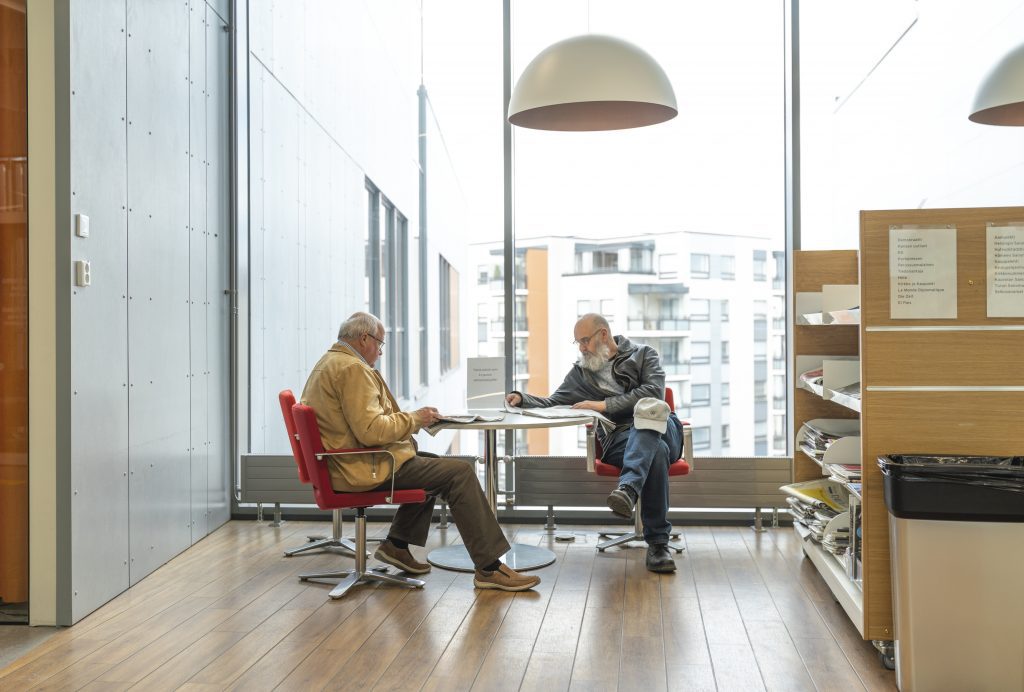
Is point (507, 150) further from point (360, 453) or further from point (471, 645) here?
point (471, 645)

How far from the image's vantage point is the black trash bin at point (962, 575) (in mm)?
3004

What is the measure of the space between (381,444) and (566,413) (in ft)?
3.29

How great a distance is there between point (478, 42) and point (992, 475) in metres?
4.19

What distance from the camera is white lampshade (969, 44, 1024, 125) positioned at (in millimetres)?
4102

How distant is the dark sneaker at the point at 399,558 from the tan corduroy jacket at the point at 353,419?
1.64 feet

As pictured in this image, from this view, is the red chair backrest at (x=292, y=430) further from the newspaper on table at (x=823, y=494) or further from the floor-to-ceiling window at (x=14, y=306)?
the newspaper on table at (x=823, y=494)

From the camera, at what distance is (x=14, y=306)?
3.94 meters

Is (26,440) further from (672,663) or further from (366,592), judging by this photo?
(672,663)

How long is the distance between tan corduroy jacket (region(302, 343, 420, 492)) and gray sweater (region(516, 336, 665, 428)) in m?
1.11

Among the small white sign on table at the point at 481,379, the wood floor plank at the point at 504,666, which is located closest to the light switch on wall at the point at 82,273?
the small white sign on table at the point at 481,379

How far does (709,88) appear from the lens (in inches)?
234

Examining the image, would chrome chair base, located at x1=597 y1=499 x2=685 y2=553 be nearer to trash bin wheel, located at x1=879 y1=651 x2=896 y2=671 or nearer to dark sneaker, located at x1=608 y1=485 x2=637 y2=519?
dark sneaker, located at x1=608 y1=485 x2=637 y2=519

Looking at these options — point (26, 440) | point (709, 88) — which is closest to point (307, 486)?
point (26, 440)

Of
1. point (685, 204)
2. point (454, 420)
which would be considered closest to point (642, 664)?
point (454, 420)
